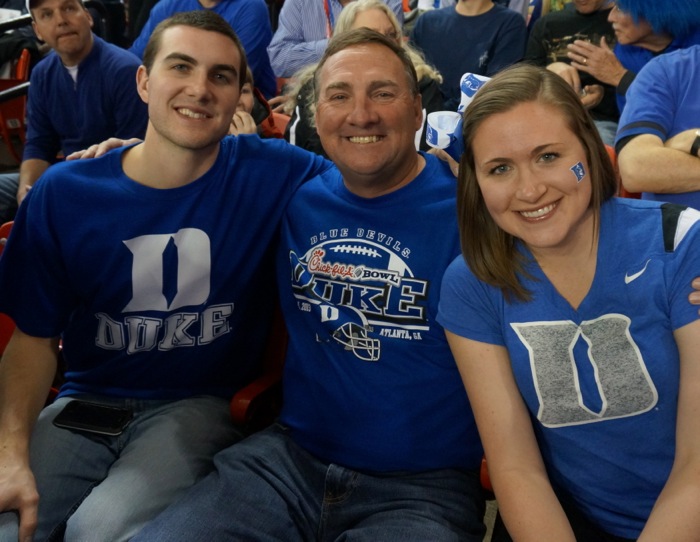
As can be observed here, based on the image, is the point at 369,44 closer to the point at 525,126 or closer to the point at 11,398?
the point at 525,126

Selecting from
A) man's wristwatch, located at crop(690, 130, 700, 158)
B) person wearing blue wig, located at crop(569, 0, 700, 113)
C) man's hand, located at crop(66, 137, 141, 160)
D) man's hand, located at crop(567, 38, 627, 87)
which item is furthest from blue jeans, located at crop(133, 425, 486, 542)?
man's hand, located at crop(567, 38, 627, 87)

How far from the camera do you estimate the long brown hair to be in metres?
1.40

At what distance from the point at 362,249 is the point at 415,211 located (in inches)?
6.0

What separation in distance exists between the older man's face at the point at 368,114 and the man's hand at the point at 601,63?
5.73 feet

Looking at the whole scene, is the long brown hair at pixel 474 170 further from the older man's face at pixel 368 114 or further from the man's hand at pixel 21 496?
the man's hand at pixel 21 496

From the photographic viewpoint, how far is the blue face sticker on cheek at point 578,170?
138 centimetres

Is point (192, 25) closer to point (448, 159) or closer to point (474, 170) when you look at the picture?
point (448, 159)

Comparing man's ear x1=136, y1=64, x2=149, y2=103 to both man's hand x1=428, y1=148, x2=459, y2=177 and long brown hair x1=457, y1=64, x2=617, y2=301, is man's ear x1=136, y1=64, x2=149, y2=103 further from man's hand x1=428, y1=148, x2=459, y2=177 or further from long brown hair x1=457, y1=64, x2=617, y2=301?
long brown hair x1=457, y1=64, x2=617, y2=301

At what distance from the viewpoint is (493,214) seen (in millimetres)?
1443

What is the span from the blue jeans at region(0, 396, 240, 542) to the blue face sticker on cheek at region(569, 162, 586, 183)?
107 centimetres

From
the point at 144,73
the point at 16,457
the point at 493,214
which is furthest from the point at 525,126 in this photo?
the point at 16,457

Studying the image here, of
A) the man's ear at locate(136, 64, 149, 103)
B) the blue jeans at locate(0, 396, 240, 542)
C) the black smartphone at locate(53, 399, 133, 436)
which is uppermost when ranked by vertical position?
the man's ear at locate(136, 64, 149, 103)

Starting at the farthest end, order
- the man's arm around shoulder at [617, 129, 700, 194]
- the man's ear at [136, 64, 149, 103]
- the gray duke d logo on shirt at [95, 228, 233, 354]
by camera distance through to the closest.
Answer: the man's arm around shoulder at [617, 129, 700, 194], the man's ear at [136, 64, 149, 103], the gray duke d logo on shirt at [95, 228, 233, 354]

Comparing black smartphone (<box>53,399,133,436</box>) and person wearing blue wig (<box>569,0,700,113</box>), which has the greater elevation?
person wearing blue wig (<box>569,0,700,113</box>)
